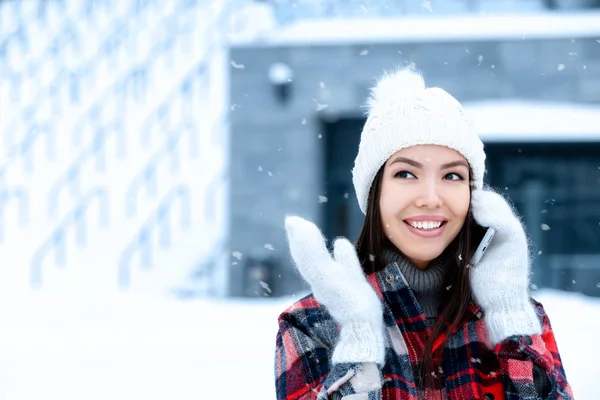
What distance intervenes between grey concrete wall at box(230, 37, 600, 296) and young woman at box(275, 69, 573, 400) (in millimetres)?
9194

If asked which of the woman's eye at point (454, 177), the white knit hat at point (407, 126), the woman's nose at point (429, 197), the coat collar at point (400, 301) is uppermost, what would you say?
the white knit hat at point (407, 126)

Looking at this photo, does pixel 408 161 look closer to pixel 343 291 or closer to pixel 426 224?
pixel 426 224

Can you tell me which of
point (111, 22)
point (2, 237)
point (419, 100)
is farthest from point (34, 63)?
point (419, 100)

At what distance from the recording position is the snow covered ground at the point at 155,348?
5.04 m

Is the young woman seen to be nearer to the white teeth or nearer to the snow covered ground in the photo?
the white teeth

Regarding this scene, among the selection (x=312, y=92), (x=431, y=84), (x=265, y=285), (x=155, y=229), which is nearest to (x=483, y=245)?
(x=265, y=285)

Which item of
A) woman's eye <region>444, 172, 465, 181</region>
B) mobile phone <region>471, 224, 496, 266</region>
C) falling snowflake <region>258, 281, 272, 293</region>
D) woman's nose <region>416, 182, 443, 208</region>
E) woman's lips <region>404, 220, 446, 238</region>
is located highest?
woman's eye <region>444, 172, 465, 181</region>

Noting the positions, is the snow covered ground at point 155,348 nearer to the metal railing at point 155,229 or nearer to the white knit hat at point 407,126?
the white knit hat at point 407,126

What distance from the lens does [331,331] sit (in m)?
1.94

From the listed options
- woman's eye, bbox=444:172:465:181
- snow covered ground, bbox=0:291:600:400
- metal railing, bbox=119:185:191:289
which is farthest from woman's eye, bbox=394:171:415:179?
metal railing, bbox=119:185:191:289

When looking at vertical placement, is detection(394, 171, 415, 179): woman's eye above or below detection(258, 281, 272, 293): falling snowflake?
above

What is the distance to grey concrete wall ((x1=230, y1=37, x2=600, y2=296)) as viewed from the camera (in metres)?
11.1

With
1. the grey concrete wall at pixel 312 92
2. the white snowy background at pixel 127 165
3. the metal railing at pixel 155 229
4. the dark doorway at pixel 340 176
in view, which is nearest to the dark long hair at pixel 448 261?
the white snowy background at pixel 127 165

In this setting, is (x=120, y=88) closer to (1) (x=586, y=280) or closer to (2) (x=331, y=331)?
(1) (x=586, y=280)
